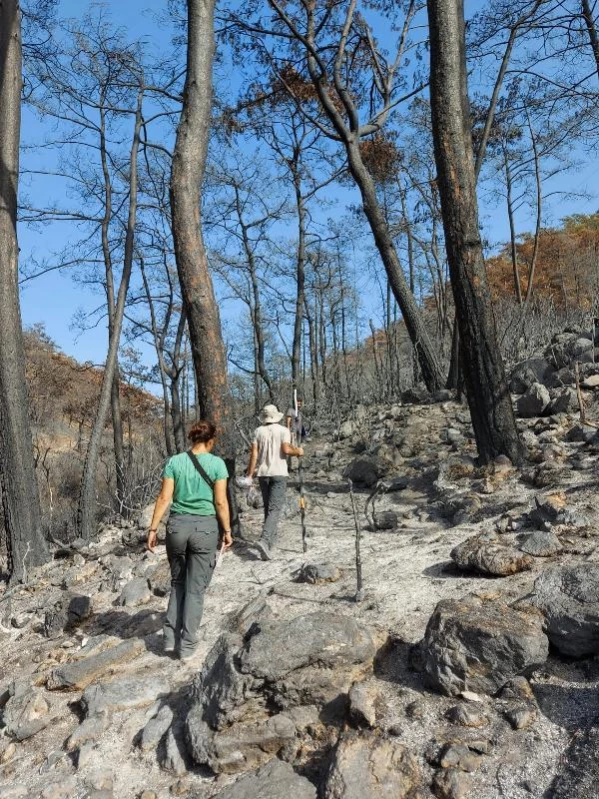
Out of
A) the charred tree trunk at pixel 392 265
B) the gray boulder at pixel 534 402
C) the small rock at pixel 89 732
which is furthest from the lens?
the charred tree trunk at pixel 392 265

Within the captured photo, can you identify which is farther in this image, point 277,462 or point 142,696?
point 277,462

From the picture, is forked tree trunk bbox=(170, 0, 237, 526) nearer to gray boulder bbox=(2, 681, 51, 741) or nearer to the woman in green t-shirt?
the woman in green t-shirt

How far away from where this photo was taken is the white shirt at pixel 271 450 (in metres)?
6.45

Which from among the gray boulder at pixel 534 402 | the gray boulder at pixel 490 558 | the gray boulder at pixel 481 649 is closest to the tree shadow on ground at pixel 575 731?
the gray boulder at pixel 481 649

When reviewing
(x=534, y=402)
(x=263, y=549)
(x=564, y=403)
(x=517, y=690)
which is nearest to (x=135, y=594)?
(x=263, y=549)

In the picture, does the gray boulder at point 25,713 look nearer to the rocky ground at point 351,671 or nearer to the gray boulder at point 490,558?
the rocky ground at point 351,671

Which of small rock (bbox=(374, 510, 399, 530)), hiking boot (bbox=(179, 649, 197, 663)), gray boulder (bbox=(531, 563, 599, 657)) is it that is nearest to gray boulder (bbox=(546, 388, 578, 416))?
small rock (bbox=(374, 510, 399, 530))

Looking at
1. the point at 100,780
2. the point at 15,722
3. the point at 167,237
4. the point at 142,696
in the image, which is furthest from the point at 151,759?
the point at 167,237

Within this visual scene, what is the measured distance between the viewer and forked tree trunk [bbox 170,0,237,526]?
697 centimetres

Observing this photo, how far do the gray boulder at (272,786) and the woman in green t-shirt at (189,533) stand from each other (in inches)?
63.1

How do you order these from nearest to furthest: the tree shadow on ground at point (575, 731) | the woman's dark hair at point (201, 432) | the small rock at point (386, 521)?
1. the tree shadow on ground at point (575, 731)
2. the woman's dark hair at point (201, 432)
3. the small rock at point (386, 521)

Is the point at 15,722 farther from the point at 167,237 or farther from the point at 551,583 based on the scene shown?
the point at 167,237

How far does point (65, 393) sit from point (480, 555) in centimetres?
2551

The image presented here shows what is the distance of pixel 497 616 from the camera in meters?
3.47
